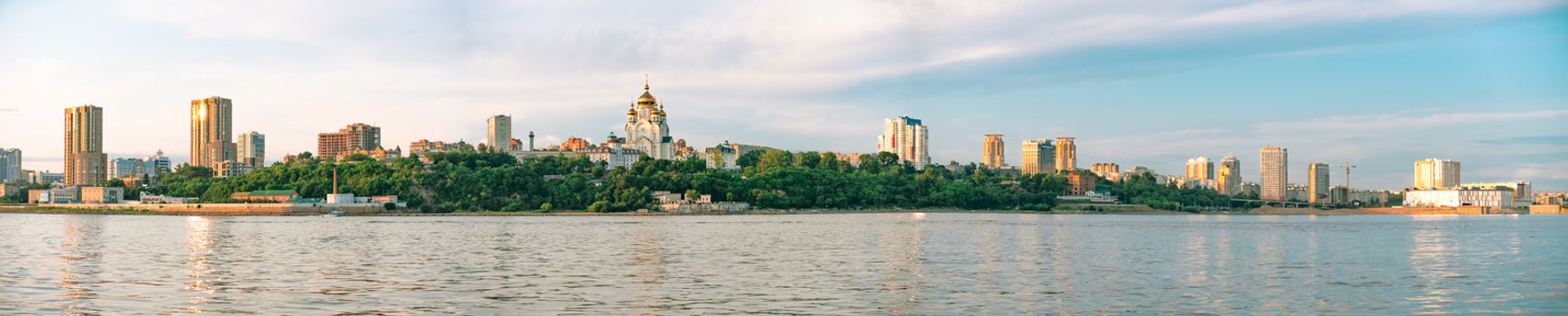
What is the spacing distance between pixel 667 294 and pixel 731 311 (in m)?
4.60

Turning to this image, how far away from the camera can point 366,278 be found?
1390 inches

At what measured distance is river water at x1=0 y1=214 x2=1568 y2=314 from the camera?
2805 centimetres

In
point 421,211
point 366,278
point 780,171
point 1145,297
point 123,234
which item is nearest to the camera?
point 1145,297

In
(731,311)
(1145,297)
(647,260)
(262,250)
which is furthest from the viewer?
(262,250)

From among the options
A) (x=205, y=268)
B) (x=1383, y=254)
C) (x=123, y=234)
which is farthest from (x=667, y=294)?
(x=123, y=234)

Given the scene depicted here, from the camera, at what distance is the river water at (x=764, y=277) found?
28.0 metres

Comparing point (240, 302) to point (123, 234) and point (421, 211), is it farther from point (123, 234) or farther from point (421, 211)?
point (421, 211)

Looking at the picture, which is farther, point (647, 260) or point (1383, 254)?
point (1383, 254)

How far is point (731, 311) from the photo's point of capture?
26.4 meters

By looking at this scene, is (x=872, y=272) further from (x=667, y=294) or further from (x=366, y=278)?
(x=366, y=278)

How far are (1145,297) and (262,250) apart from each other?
3771 centimetres

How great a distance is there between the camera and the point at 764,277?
119 ft

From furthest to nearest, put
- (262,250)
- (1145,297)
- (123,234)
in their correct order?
(123,234) < (262,250) < (1145,297)

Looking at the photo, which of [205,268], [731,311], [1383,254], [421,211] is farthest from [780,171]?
[731,311]
